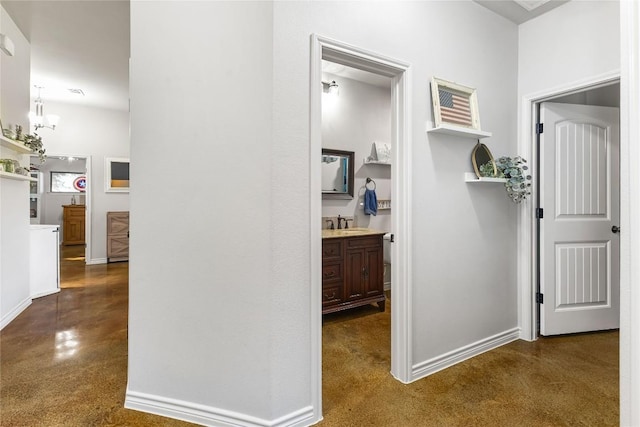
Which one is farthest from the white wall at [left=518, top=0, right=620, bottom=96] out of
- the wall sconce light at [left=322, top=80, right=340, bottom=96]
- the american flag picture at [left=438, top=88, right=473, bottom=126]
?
the wall sconce light at [left=322, top=80, right=340, bottom=96]

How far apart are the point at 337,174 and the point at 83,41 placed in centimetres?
323

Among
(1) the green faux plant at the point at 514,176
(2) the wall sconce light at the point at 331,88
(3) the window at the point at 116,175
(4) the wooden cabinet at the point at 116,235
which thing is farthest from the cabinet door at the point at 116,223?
(1) the green faux plant at the point at 514,176

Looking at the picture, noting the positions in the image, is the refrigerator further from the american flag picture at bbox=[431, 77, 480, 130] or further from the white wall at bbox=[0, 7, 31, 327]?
the american flag picture at bbox=[431, 77, 480, 130]

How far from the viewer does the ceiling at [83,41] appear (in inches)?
109

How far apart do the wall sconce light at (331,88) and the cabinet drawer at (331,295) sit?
2270mm

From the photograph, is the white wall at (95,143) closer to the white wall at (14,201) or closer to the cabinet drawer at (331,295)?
the white wall at (14,201)

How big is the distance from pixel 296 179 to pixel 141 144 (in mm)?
890

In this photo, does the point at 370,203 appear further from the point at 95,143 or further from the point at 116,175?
the point at 95,143

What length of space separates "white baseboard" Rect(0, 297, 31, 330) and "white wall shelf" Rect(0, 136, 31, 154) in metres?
1.61

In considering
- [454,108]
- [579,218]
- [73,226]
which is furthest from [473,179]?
[73,226]

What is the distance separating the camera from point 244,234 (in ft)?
5.08

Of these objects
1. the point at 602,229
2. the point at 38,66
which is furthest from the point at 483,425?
the point at 38,66

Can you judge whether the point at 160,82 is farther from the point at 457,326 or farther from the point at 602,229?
the point at 602,229

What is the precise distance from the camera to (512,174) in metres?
2.41
